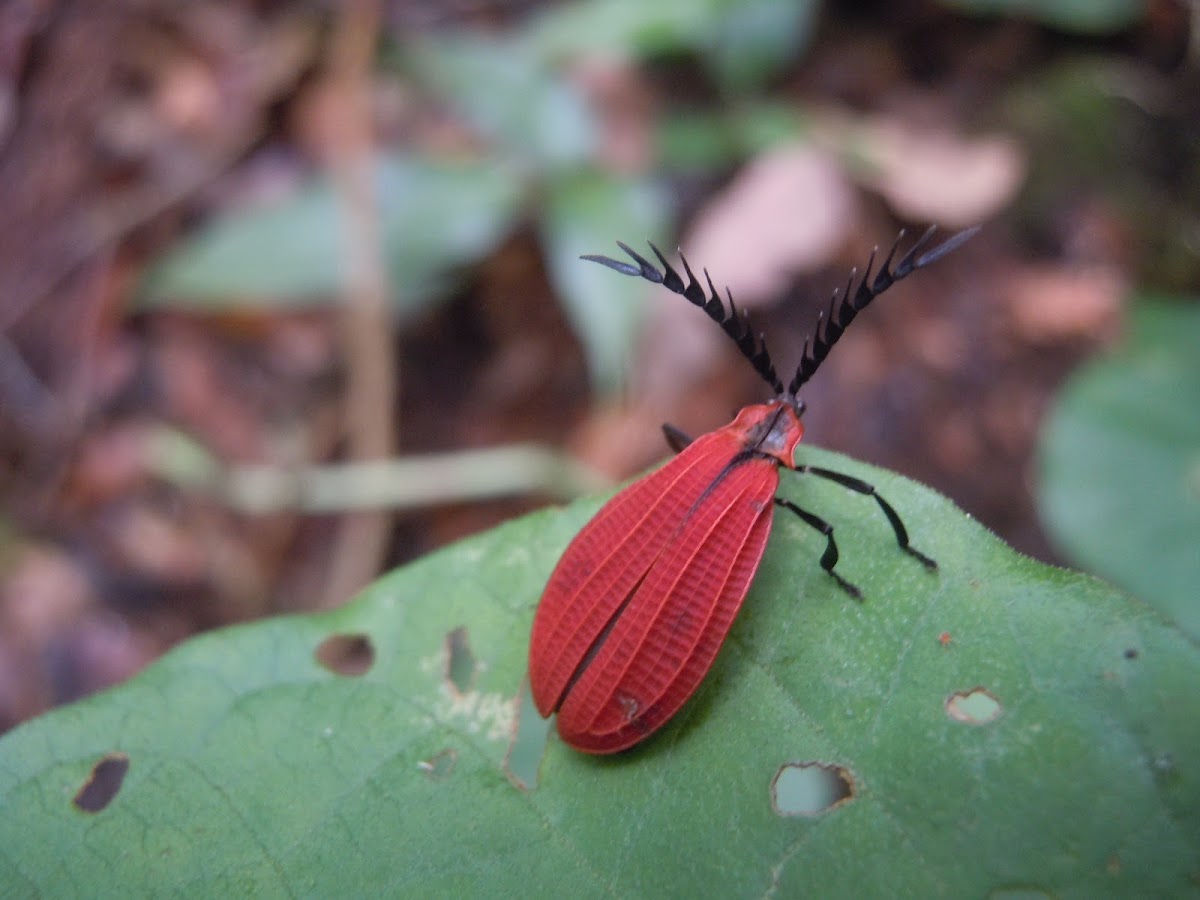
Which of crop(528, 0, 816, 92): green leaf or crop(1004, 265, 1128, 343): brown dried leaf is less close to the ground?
crop(528, 0, 816, 92): green leaf

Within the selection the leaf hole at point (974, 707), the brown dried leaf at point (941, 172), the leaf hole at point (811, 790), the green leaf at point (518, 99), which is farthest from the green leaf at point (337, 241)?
the leaf hole at point (974, 707)

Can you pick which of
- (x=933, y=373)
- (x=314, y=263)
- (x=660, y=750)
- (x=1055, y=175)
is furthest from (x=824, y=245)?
(x=660, y=750)

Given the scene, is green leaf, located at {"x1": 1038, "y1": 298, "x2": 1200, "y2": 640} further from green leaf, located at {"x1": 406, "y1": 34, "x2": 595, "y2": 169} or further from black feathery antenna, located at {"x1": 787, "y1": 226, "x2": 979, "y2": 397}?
green leaf, located at {"x1": 406, "y1": 34, "x2": 595, "y2": 169}

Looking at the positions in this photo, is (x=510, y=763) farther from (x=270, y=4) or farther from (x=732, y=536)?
(x=270, y=4)

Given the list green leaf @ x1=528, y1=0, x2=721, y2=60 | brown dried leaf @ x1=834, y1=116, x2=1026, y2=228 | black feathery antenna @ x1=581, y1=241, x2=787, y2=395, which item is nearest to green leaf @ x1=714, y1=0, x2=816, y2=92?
green leaf @ x1=528, y1=0, x2=721, y2=60

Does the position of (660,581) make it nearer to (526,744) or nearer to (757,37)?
(526,744)

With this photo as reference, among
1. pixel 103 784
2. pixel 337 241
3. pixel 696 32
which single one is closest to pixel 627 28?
pixel 696 32
